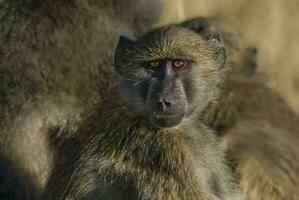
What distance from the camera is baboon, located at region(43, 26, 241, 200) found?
4.88m

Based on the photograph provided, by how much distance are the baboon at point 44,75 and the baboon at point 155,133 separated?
137 cm

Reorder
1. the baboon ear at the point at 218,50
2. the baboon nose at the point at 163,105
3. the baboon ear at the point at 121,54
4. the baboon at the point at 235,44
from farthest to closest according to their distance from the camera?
the baboon at the point at 235,44 < the baboon ear at the point at 218,50 < the baboon ear at the point at 121,54 < the baboon nose at the point at 163,105

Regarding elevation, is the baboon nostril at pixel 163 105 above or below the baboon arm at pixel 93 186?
above

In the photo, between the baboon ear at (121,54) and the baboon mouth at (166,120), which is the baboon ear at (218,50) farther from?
the baboon mouth at (166,120)

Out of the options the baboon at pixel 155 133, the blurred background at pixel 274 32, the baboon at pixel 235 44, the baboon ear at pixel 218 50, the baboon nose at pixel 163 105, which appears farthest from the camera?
the blurred background at pixel 274 32

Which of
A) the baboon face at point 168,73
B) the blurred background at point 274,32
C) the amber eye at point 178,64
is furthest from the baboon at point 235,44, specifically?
the amber eye at point 178,64

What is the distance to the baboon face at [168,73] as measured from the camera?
188 inches

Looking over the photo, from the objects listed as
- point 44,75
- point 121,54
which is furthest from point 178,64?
point 44,75

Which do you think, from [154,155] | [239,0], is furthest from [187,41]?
[239,0]

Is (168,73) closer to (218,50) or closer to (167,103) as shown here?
(167,103)

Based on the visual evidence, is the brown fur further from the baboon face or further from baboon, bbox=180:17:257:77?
the baboon face

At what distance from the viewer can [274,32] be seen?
9758 mm

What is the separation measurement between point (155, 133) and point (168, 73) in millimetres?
364

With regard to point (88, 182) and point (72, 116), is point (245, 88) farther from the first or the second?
point (88, 182)
